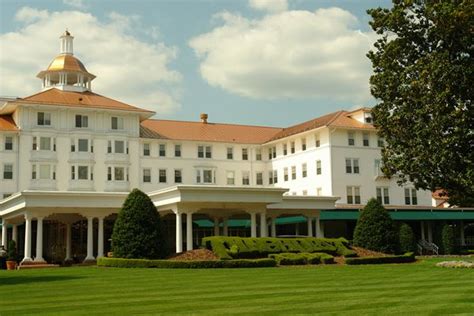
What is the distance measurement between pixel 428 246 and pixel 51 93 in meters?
39.2

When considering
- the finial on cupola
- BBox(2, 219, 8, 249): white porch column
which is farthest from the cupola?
BBox(2, 219, 8, 249): white porch column

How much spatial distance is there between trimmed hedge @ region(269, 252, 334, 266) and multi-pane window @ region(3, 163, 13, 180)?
1354 inches

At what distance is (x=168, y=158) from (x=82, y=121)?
10600 mm

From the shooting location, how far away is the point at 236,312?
15.3m

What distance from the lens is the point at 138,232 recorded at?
125ft

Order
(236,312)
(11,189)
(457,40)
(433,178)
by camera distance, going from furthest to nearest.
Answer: (11,189), (433,178), (457,40), (236,312)

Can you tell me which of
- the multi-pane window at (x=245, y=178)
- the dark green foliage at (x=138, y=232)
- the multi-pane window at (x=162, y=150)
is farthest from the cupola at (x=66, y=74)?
the dark green foliage at (x=138, y=232)

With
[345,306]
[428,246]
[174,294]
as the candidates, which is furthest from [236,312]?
[428,246]

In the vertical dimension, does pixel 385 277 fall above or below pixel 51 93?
below

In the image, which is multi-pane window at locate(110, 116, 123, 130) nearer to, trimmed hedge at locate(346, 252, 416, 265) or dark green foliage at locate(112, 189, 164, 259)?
dark green foliage at locate(112, 189, 164, 259)

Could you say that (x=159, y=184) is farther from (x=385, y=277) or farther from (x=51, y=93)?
(x=385, y=277)

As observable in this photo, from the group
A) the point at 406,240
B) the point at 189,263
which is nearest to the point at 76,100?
the point at 406,240

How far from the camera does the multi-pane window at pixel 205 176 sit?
2926 inches

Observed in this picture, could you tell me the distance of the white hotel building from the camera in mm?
60969
